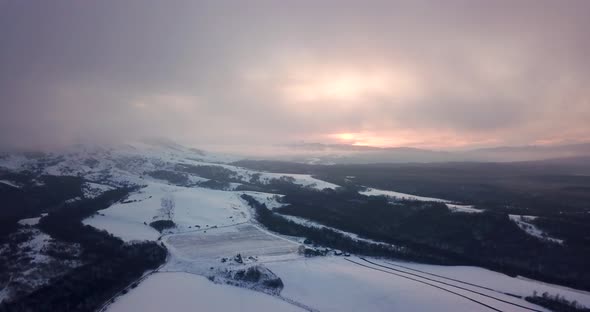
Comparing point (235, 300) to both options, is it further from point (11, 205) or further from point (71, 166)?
point (71, 166)

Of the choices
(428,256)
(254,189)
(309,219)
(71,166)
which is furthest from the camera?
(71,166)

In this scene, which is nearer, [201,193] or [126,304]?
[126,304]

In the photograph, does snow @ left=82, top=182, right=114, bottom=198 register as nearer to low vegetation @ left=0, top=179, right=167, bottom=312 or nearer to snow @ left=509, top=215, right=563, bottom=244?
low vegetation @ left=0, top=179, right=167, bottom=312

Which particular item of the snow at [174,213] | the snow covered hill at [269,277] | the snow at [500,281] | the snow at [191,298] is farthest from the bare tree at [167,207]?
the snow at [500,281]

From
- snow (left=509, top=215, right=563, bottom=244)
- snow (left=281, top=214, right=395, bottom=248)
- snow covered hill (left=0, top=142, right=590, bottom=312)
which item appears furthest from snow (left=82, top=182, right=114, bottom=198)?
snow (left=509, top=215, right=563, bottom=244)

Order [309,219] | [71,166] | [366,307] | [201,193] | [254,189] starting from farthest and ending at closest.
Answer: [71,166] < [254,189] < [201,193] < [309,219] < [366,307]

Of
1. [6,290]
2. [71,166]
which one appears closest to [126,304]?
[6,290]
